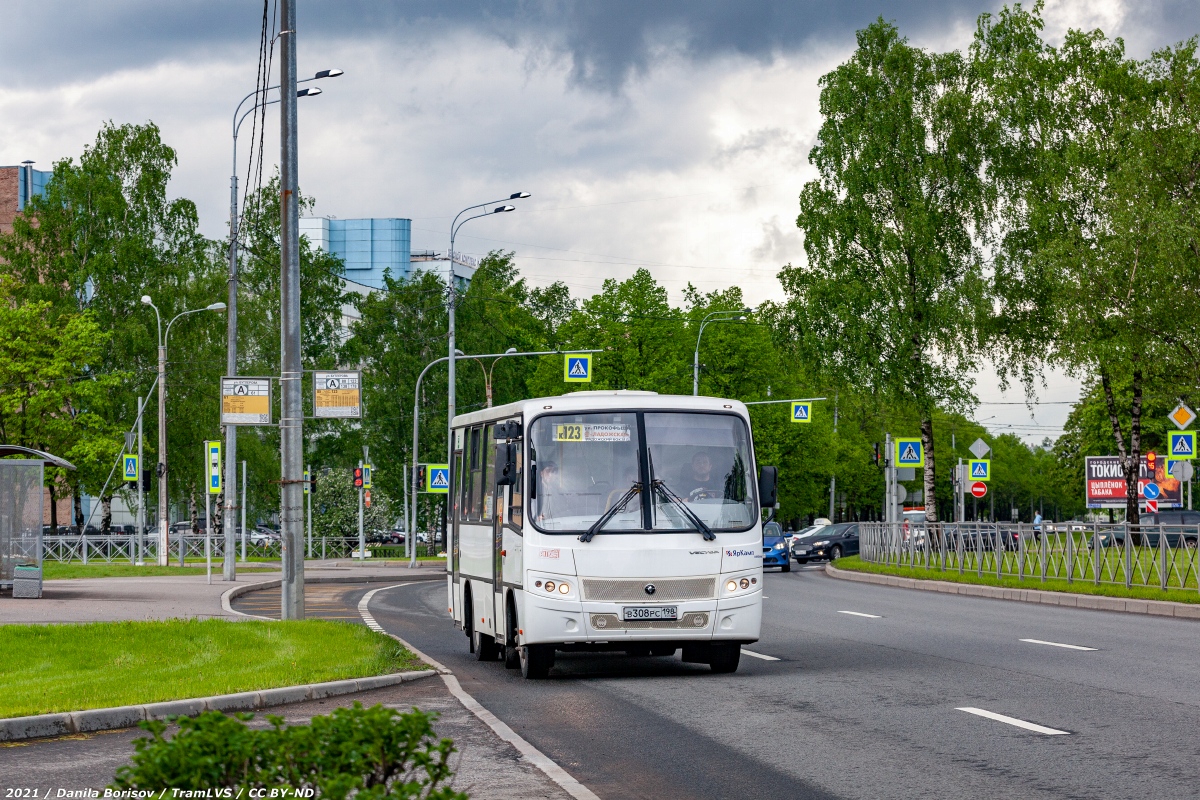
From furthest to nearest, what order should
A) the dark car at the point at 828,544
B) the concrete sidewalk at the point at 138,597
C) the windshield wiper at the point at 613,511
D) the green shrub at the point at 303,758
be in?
1. the dark car at the point at 828,544
2. the concrete sidewalk at the point at 138,597
3. the windshield wiper at the point at 613,511
4. the green shrub at the point at 303,758

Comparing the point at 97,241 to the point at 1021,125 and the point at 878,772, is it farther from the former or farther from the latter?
the point at 878,772

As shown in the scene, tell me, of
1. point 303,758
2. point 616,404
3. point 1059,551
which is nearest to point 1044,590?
point 1059,551

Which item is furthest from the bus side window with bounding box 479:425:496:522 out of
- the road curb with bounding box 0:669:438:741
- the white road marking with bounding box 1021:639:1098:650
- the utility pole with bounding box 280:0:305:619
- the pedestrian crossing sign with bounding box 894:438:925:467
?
the pedestrian crossing sign with bounding box 894:438:925:467

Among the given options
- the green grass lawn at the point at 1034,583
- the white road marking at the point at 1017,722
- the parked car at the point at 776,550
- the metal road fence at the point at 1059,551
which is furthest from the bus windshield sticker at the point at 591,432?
the parked car at the point at 776,550

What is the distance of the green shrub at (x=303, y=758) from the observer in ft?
15.7

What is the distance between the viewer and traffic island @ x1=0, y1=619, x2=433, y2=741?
11.4 m

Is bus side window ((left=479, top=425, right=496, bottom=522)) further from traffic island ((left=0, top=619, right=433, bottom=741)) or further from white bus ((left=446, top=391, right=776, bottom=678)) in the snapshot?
traffic island ((left=0, top=619, right=433, bottom=741))

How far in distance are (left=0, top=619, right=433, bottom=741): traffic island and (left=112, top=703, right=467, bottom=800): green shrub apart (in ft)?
20.7

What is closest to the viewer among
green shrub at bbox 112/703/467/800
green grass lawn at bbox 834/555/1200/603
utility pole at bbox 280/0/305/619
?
green shrub at bbox 112/703/467/800

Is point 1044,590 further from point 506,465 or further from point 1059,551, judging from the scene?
point 506,465

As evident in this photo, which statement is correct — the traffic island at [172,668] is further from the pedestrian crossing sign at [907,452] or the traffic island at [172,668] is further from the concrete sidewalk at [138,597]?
the pedestrian crossing sign at [907,452]

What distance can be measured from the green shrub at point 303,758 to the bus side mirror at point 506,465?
10161 mm

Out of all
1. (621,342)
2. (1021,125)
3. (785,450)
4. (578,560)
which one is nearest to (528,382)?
(621,342)

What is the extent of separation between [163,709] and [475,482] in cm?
686
